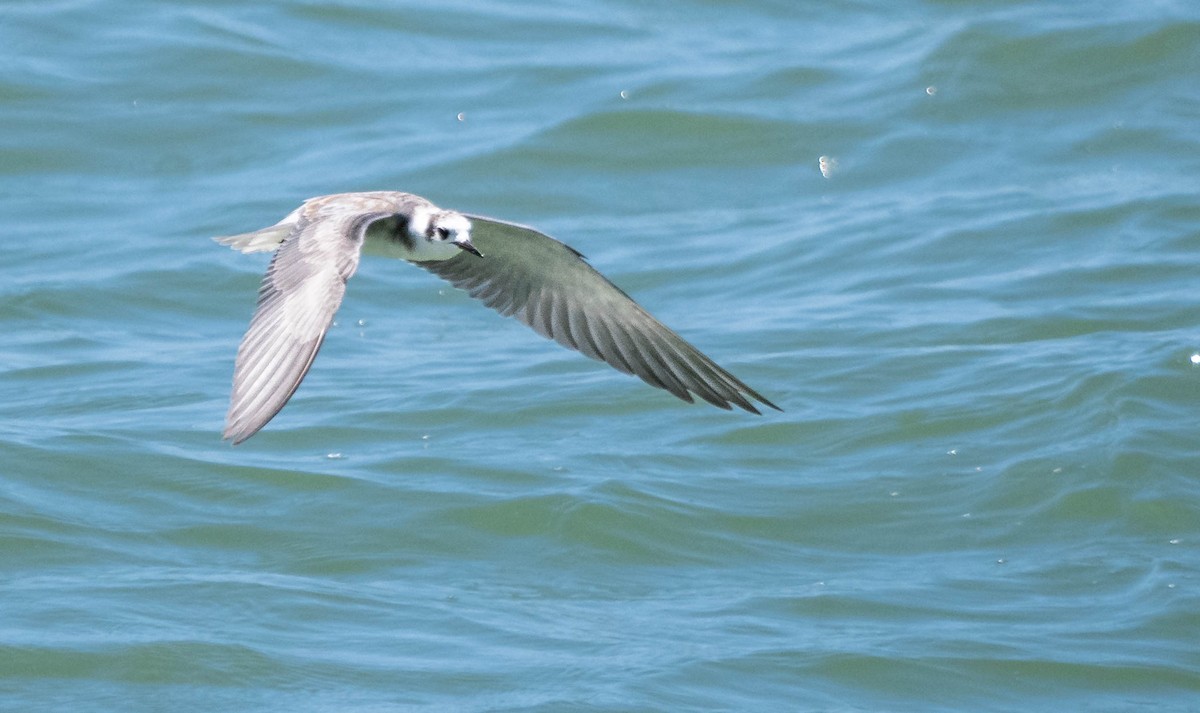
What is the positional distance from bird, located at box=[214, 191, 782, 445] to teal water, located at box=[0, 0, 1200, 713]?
1.19 metres

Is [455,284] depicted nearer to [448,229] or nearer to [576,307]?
[576,307]

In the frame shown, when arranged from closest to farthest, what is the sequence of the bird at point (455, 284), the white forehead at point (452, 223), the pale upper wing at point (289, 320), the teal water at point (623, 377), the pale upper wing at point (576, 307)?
the pale upper wing at point (289, 320)
the bird at point (455, 284)
the white forehead at point (452, 223)
the pale upper wing at point (576, 307)
the teal water at point (623, 377)

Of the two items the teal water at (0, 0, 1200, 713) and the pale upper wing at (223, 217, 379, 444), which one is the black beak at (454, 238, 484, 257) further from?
the teal water at (0, 0, 1200, 713)

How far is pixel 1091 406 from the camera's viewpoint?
31.9 feet

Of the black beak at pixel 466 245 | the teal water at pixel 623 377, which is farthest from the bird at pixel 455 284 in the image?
the teal water at pixel 623 377

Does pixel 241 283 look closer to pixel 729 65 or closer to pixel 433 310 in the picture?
pixel 433 310

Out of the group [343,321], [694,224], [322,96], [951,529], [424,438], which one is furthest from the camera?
[322,96]

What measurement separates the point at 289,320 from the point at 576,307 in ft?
5.95

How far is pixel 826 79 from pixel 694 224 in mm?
2655

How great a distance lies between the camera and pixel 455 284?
7738 millimetres

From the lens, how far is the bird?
595cm

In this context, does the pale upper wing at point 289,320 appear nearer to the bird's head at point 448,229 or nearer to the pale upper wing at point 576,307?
the bird's head at point 448,229

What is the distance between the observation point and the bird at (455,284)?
5.95 meters

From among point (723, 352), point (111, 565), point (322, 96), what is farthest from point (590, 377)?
point (322, 96)
